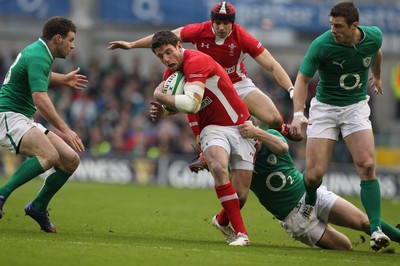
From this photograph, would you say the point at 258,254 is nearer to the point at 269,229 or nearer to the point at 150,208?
the point at 269,229

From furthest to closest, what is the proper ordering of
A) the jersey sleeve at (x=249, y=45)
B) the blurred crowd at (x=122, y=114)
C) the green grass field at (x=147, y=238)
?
the blurred crowd at (x=122, y=114), the jersey sleeve at (x=249, y=45), the green grass field at (x=147, y=238)

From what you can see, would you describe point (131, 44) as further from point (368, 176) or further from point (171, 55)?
point (368, 176)

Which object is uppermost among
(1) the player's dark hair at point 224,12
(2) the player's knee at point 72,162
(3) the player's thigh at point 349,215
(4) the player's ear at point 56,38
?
(1) the player's dark hair at point 224,12

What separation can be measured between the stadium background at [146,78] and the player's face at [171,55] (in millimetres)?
12715

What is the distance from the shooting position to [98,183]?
22.5 meters

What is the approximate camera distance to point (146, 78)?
26359 mm

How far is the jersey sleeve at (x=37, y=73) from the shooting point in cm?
962

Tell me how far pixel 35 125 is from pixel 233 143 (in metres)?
2.20

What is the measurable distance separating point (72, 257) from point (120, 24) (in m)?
20.8

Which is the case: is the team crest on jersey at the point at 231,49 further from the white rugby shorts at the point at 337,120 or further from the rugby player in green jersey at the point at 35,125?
the rugby player in green jersey at the point at 35,125

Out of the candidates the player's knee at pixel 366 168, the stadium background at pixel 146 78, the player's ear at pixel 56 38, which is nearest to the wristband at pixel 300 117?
the player's knee at pixel 366 168

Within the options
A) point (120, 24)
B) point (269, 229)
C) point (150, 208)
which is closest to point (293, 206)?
point (269, 229)

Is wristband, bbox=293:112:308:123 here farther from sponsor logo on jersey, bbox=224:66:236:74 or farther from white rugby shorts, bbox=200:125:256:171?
sponsor logo on jersey, bbox=224:66:236:74

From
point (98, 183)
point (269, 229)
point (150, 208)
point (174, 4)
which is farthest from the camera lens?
point (174, 4)
